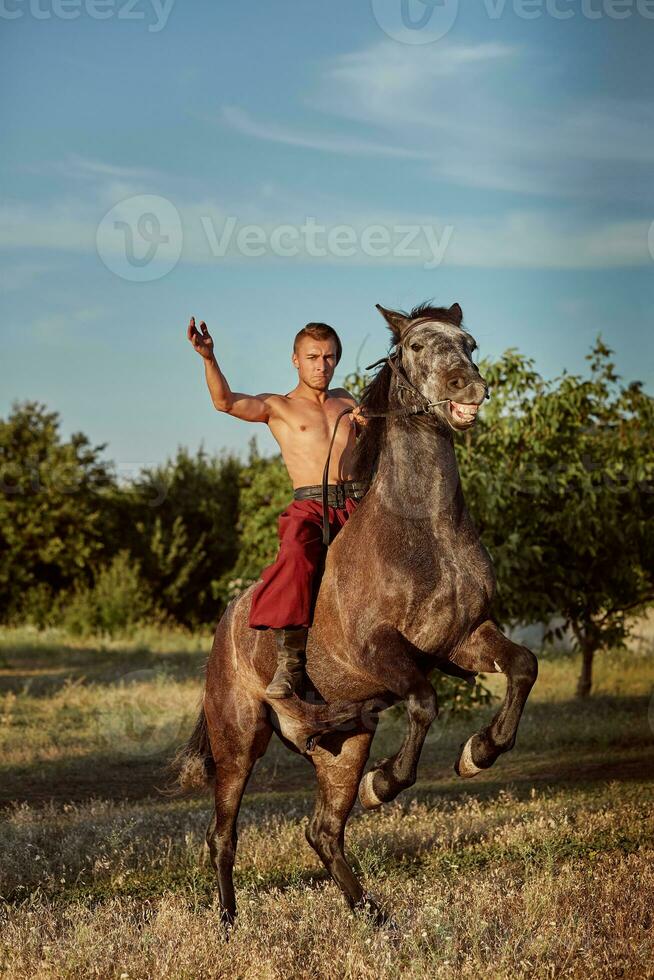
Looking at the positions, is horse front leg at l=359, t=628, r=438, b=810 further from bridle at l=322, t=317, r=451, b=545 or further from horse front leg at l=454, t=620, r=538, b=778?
bridle at l=322, t=317, r=451, b=545

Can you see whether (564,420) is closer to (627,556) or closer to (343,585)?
(627,556)

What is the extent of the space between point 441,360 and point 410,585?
1.07 meters

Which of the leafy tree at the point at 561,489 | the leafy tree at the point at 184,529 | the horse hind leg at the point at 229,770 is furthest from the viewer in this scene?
the leafy tree at the point at 184,529

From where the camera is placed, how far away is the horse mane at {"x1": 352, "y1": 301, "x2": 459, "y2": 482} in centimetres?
573

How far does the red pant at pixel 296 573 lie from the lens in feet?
19.0

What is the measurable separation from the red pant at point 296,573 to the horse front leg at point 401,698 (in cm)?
54

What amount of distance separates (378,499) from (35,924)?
303 cm

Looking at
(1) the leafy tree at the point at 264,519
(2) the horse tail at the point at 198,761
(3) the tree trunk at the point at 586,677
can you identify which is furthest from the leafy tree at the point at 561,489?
(2) the horse tail at the point at 198,761

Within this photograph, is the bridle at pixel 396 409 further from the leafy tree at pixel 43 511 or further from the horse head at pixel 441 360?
the leafy tree at pixel 43 511

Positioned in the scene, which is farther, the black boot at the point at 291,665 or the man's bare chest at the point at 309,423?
the man's bare chest at the point at 309,423

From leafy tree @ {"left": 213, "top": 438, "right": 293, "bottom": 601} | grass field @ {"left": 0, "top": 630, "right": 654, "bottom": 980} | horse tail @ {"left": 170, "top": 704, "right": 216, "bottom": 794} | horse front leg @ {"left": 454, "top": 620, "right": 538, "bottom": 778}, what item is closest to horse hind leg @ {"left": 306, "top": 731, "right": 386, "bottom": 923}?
grass field @ {"left": 0, "top": 630, "right": 654, "bottom": 980}

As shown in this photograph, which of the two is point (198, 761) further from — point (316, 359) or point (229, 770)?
point (316, 359)

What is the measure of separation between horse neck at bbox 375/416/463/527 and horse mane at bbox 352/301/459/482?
20cm

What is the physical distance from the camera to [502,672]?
5.18 m
